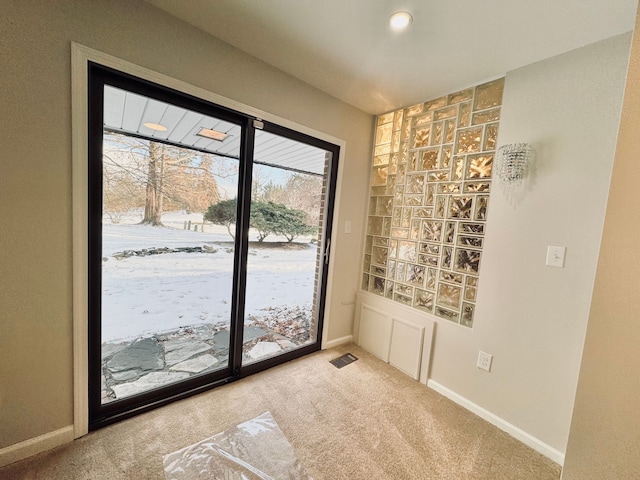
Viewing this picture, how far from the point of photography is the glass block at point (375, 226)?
2520mm

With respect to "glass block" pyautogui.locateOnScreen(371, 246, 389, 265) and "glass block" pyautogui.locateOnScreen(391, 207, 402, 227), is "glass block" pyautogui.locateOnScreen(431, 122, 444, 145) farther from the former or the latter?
"glass block" pyautogui.locateOnScreen(371, 246, 389, 265)

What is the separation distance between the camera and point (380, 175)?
252 centimetres

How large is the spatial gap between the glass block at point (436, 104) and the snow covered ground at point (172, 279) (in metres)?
1.69

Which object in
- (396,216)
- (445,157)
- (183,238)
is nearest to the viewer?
(183,238)

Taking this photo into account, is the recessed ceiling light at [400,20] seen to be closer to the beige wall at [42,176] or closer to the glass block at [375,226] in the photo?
the beige wall at [42,176]

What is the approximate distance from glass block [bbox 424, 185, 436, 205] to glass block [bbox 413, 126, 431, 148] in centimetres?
38

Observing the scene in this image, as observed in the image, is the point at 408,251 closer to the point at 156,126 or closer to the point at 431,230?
the point at 431,230

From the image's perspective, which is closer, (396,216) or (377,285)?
(396,216)

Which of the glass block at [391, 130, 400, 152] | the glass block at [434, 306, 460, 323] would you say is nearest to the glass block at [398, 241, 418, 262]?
the glass block at [434, 306, 460, 323]

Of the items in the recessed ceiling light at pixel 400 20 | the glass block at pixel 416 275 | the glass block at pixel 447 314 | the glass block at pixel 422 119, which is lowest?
the glass block at pixel 447 314

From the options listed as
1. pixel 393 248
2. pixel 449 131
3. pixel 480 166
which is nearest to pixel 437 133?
pixel 449 131

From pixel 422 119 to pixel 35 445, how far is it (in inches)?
128

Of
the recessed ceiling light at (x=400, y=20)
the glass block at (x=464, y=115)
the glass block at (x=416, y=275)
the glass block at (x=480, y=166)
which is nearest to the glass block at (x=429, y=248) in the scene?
the glass block at (x=416, y=275)

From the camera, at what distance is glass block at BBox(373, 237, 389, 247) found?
244 centimetres
